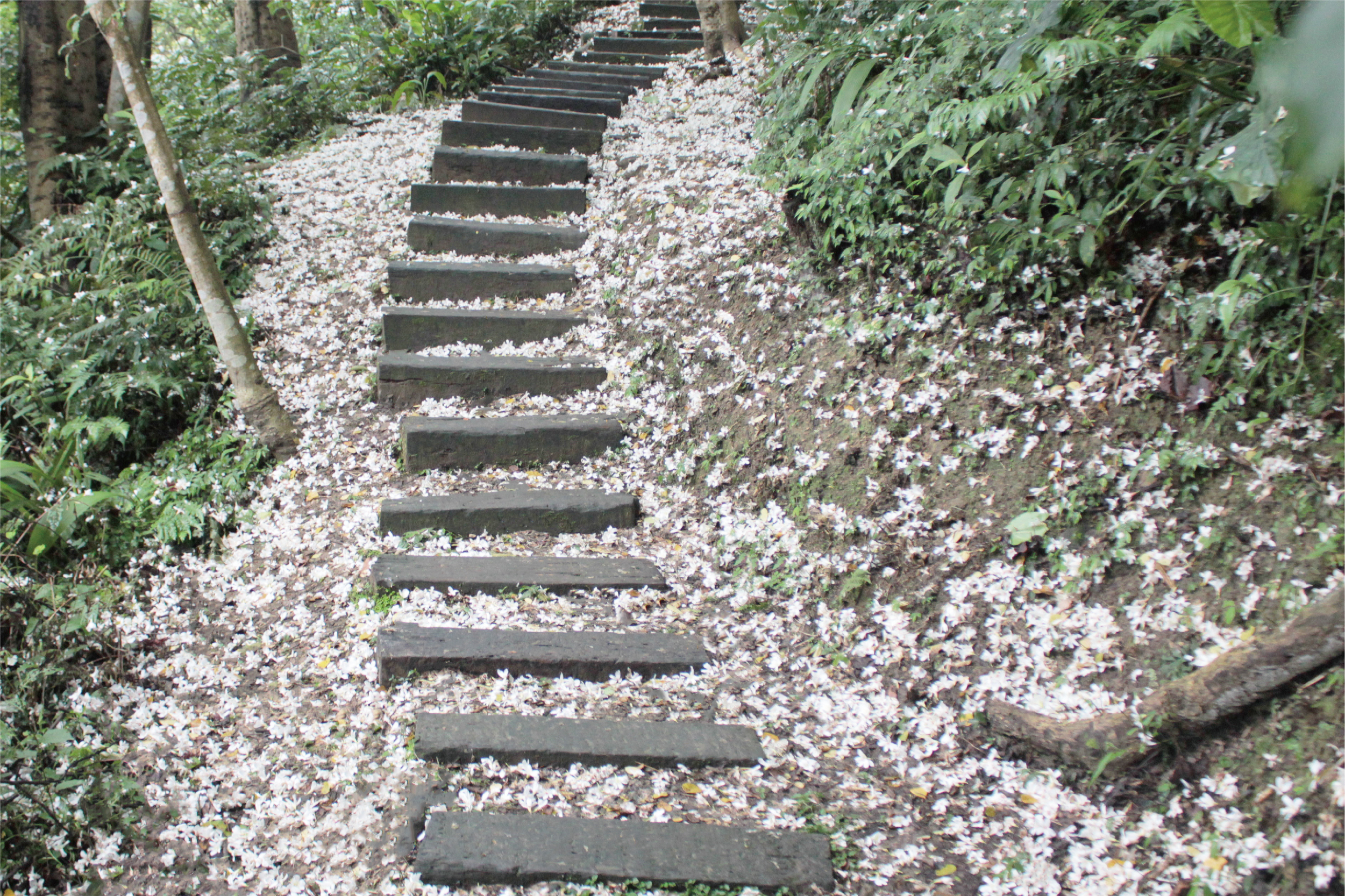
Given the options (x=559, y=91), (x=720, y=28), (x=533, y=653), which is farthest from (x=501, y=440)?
(x=720, y=28)

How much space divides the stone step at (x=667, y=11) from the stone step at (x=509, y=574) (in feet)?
26.6

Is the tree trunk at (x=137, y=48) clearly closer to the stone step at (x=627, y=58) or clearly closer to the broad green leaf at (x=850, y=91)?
the stone step at (x=627, y=58)

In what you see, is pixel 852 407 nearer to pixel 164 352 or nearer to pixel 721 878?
pixel 721 878

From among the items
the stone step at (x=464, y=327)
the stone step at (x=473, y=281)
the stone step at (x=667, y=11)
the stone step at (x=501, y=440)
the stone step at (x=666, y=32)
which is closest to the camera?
the stone step at (x=501, y=440)

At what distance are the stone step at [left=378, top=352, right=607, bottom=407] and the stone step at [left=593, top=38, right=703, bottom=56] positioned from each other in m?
5.50

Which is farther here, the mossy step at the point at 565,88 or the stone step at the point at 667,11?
the stone step at the point at 667,11

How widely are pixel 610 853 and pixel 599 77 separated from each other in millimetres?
7279

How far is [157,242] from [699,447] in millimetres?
3753

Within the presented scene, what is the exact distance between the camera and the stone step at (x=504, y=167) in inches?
239

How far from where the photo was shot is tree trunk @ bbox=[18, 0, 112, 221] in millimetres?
5207

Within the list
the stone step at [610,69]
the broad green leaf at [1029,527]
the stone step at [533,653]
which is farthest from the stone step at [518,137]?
the broad green leaf at [1029,527]

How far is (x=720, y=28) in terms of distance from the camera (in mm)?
7590

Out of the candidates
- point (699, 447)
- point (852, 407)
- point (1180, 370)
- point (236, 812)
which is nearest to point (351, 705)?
point (236, 812)

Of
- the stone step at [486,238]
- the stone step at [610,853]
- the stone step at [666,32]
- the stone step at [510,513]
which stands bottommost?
the stone step at [610,853]
